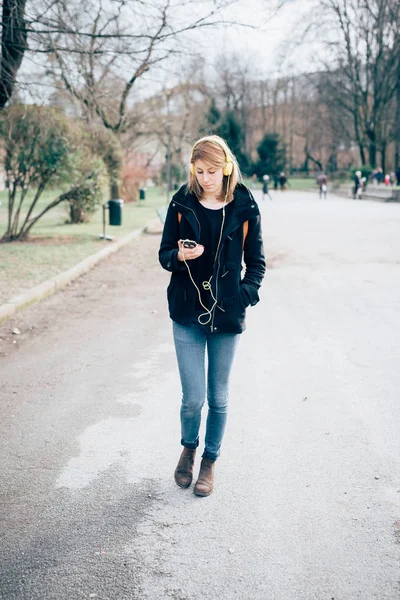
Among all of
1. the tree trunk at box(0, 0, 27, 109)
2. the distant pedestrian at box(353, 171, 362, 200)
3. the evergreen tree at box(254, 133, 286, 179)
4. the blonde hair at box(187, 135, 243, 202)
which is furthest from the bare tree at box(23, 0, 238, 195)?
the evergreen tree at box(254, 133, 286, 179)

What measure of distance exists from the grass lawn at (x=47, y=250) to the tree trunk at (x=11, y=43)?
3.02 m

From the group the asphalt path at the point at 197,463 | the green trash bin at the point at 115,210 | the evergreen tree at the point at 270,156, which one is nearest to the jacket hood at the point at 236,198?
the asphalt path at the point at 197,463

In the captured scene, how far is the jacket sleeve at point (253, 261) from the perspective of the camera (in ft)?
11.6

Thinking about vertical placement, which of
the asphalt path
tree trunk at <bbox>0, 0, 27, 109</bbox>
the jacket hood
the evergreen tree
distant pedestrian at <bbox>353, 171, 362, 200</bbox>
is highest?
the evergreen tree

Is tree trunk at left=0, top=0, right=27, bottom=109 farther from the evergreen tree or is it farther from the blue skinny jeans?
the evergreen tree

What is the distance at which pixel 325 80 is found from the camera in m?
53.4

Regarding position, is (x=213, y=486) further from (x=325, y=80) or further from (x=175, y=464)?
(x=325, y=80)

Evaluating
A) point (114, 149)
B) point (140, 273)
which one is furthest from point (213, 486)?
point (114, 149)

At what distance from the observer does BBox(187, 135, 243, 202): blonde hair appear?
11.1 feet

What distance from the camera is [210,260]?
3475 mm

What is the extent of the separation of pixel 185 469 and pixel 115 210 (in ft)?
57.3

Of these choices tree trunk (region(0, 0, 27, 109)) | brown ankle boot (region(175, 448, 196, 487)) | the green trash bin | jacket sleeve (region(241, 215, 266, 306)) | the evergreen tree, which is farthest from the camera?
the evergreen tree

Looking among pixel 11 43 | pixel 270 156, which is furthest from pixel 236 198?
pixel 270 156

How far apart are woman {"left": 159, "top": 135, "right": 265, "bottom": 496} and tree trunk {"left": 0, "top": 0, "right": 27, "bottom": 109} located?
713 centimetres
